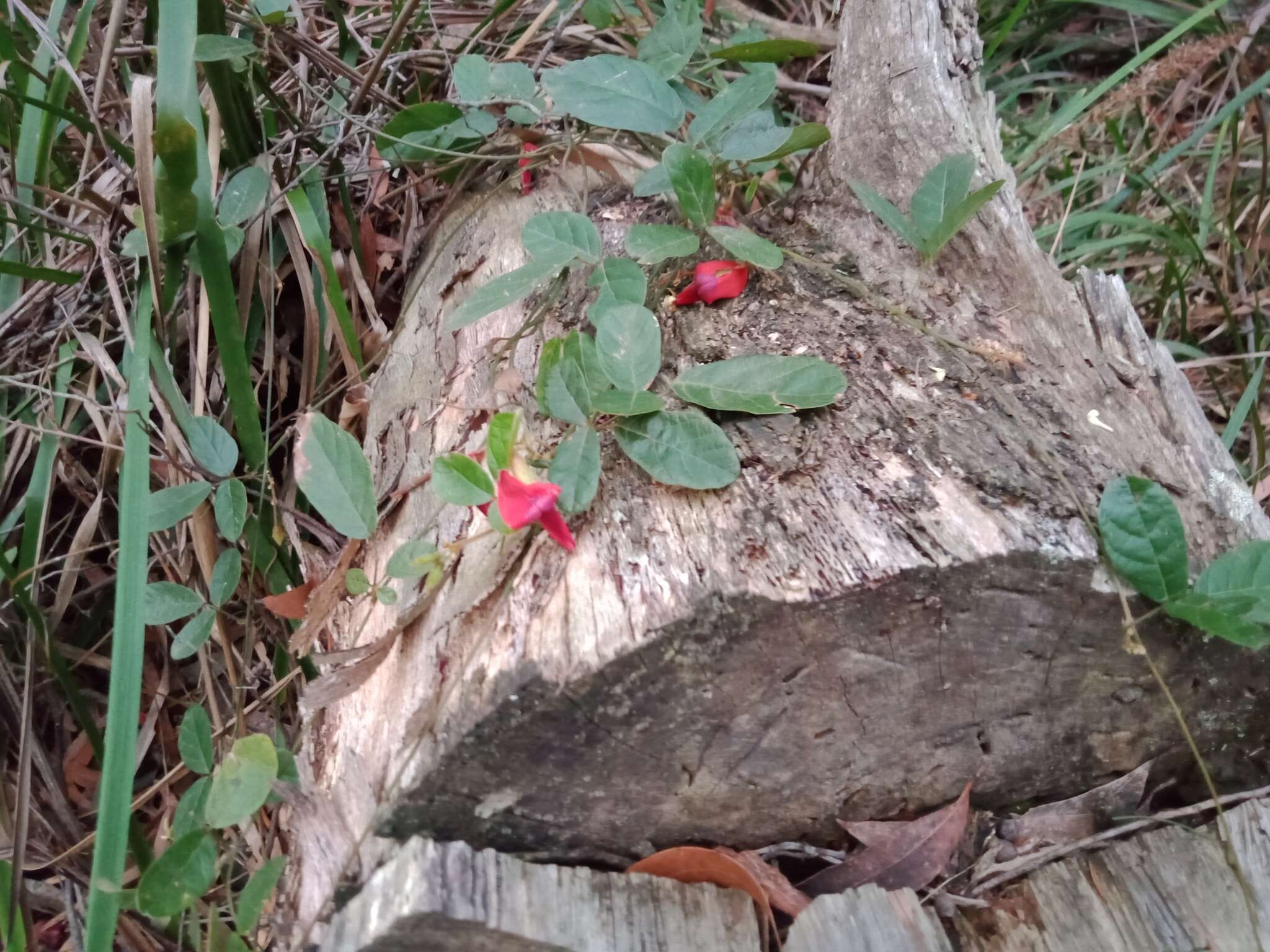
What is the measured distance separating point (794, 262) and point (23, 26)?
1249mm

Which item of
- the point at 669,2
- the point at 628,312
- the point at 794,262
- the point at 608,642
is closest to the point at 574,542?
the point at 608,642

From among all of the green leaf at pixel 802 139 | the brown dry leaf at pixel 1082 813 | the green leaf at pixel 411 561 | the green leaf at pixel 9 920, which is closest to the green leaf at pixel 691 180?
the green leaf at pixel 802 139

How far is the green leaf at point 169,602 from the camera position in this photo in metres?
0.96

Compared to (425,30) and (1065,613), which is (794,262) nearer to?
(1065,613)

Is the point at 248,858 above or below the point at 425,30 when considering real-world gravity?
below

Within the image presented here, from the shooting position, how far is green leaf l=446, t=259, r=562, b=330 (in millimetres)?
859

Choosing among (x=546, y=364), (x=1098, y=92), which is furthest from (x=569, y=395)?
(x=1098, y=92)

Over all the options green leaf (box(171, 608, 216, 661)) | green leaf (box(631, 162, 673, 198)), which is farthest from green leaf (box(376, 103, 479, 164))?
green leaf (box(171, 608, 216, 661))

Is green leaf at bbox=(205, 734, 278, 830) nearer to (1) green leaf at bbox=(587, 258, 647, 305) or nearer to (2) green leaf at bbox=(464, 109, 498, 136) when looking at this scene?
(1) green leaf at bbox=(587, 258, 647, 305)

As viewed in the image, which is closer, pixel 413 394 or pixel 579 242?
pixel 579 242

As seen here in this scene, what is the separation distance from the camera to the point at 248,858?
107 centimetres

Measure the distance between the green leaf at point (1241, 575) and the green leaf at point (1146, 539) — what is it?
0.03 metres

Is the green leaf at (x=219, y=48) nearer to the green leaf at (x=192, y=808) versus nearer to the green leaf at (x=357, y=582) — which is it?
the green leaf at (x=357, y=582)

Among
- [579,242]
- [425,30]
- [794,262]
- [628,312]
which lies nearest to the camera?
[628,312]
